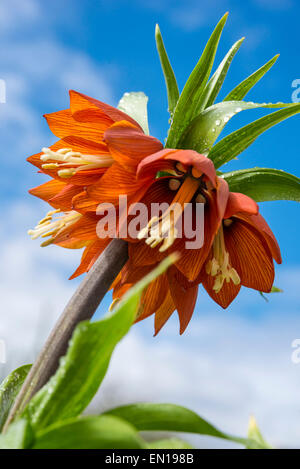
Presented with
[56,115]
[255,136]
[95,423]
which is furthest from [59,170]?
[95,423]

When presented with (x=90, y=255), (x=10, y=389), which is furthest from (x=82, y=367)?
(x=90, y=255)

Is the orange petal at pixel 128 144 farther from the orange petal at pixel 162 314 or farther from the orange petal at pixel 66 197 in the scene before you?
the orange petal at pixel 162 314

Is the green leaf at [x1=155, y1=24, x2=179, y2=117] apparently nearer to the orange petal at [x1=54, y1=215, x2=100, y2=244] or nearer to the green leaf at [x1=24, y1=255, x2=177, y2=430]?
the orange petal at [x1=54, y1=215, x2=100, y2=244]

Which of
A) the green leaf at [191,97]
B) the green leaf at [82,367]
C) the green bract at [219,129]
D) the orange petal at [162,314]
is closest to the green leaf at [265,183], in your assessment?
the green bract at [219,129]

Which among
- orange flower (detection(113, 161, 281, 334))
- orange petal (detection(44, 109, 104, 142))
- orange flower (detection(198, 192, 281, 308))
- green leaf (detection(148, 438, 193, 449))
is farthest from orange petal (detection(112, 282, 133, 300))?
green leaf (detection(148, 438, 193, 449))

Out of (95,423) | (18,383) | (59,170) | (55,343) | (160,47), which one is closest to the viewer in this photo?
(95,423)

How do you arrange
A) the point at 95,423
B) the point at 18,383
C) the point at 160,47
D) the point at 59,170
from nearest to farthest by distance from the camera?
the point at 95,423, the point at 18,383, the point at 59,170, the point at 160,47
